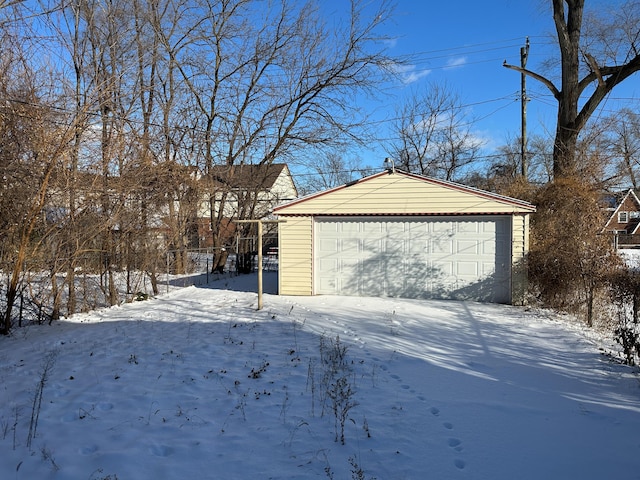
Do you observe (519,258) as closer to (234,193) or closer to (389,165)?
(389,165)

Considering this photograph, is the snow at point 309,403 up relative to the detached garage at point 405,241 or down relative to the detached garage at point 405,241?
down

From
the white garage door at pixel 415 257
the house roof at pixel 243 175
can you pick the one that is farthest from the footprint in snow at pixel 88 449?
the house roof at pixel 243 175

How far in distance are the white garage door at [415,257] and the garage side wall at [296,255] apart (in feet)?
0.79

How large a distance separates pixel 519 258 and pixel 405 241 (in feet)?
8.89

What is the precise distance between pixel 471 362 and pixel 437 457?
2.63 meters

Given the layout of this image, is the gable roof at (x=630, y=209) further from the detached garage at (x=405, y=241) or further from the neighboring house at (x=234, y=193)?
the detached garage at (x=405, y=241)

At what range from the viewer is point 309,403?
4.02 metres

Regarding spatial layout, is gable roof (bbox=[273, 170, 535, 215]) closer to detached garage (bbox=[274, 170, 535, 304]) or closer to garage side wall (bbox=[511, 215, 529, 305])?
detached garage (bbox=[274, 170, 535, 304])

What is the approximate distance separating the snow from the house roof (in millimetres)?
10389

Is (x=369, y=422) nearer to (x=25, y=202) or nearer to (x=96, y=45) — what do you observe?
(x=25, y=202)

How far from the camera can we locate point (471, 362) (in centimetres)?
545

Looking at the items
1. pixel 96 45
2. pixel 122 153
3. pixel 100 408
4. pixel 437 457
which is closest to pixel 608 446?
A: pixel 437 457

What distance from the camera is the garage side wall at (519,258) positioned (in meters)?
9.79

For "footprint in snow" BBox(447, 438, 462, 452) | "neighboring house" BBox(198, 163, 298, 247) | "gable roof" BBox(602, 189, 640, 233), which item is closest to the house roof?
"neighboring house" BBox(198, 163, 298, 247)
